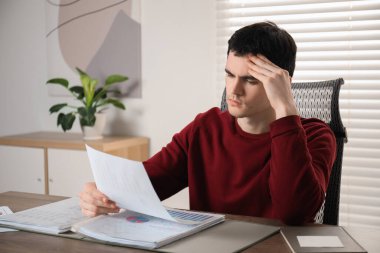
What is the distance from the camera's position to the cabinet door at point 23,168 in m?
3.34

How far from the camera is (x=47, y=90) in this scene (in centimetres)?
379

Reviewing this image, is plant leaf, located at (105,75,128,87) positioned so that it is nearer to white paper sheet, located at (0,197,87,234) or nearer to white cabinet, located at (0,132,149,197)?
white cabinet, located at (0,132,149,197)

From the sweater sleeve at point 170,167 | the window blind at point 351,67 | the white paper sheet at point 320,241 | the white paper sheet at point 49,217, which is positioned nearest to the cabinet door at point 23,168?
the window blind at point 351,67

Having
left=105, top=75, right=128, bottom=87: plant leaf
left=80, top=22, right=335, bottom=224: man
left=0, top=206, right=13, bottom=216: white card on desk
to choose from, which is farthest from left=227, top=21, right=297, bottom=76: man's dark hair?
left=105, top=75, right=128, bottom=87: plant leaf

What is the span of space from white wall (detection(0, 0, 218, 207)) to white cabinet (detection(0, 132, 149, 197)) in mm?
160

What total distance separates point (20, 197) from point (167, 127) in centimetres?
170

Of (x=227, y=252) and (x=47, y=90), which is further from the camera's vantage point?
(x=47, y=90)

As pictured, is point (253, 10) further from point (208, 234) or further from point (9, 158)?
point (208, 234)

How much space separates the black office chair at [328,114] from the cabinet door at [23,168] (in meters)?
1.86

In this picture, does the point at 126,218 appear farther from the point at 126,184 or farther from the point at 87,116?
the point at 87,116

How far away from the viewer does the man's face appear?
163 cm

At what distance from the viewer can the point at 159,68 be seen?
3389mm

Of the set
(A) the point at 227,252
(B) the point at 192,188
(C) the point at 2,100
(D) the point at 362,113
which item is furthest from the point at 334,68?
(C) the point at 2,100

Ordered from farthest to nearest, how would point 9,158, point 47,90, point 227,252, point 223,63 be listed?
point 47,90 < point 9,158 < point 223,63 < point 227,252
